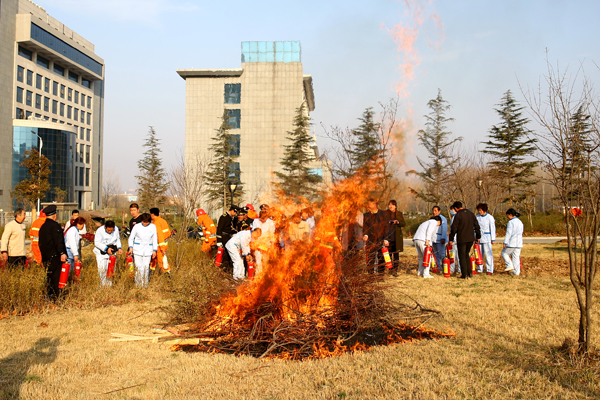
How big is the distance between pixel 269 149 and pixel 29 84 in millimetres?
39617

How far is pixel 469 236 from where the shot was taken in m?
10.9

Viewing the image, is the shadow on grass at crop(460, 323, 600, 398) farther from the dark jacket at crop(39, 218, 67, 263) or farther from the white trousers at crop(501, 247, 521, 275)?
the dark jacket at crop(39, 218, 67, 263)

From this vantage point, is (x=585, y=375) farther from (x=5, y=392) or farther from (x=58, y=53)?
(x=58, y=53)

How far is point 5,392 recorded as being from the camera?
4.25 m

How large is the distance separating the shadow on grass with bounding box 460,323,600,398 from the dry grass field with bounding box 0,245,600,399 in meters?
0.01

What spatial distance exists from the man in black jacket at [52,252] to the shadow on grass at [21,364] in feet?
8.63

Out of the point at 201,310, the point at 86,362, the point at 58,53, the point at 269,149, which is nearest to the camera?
the point at 86,362

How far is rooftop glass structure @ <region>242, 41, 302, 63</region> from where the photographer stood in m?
52.5

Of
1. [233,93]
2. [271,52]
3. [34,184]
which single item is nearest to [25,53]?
[233,93]

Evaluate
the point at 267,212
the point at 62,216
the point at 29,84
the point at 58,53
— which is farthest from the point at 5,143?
the point at 267,212

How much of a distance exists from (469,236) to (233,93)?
47139mm

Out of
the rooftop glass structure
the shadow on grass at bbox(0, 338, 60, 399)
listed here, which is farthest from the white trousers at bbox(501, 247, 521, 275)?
the rooftop glass structure

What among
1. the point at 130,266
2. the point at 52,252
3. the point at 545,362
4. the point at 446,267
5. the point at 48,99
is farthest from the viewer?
the point at 48,99

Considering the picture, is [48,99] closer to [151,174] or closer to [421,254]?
[151,174]
